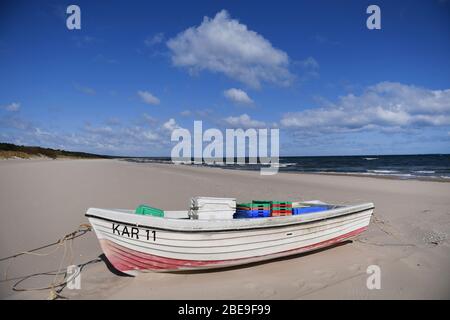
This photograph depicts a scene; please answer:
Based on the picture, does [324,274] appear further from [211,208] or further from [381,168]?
[381,168]

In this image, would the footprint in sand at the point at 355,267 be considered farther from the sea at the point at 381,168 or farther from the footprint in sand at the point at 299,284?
the sea at the point at 381,168

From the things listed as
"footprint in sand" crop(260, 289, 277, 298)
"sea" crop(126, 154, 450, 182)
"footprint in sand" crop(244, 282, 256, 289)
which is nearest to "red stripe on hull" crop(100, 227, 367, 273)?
"footprint in sand" crop(244, 282, 256, 289)

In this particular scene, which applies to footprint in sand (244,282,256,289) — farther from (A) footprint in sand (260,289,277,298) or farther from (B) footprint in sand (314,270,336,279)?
(B) footprint in sand (314,270,336,279)

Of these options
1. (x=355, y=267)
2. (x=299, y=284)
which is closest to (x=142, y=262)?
(x=299, y=284)

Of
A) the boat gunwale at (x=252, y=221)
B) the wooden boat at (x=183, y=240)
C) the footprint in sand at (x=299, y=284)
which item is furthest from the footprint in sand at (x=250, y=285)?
the boat gunwale at (x=252, y=221)

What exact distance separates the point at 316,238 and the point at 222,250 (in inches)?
92.3

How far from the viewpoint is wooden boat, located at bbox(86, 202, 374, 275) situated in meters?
5.20

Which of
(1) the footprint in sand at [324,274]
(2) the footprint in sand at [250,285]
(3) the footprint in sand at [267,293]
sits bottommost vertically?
(3) the footprint in sand at [267,293]

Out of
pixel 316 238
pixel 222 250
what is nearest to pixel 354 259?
pixel 316 238

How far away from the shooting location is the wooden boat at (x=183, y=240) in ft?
17.0

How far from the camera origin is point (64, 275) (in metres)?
5.64

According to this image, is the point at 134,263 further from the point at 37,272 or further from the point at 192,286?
the point at 37,272
